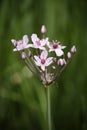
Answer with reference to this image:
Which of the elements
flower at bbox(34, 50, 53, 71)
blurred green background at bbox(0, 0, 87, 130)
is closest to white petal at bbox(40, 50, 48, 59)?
flower at bbox(34, 50, 53, 71)

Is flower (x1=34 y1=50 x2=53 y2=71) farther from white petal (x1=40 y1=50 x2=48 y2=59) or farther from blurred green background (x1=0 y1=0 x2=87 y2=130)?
blurred green background (x1=0 y1=0 x2=87 y2=130)

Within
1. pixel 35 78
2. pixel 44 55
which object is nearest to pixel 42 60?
pixel 44 55

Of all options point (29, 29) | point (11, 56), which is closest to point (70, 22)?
point (29, 29)

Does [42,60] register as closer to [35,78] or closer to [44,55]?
[44,55]

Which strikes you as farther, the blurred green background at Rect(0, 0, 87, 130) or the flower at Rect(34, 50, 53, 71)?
the blurred green background at Rect(0, 0, 87, 130)

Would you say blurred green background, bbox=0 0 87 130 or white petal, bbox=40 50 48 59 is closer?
white petal, bbox=40 50 48 59

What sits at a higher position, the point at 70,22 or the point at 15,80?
the point at 70,22

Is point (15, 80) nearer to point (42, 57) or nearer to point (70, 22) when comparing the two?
point (70, 22)

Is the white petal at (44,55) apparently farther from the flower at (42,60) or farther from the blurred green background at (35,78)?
the blurred green background at (35,78)
